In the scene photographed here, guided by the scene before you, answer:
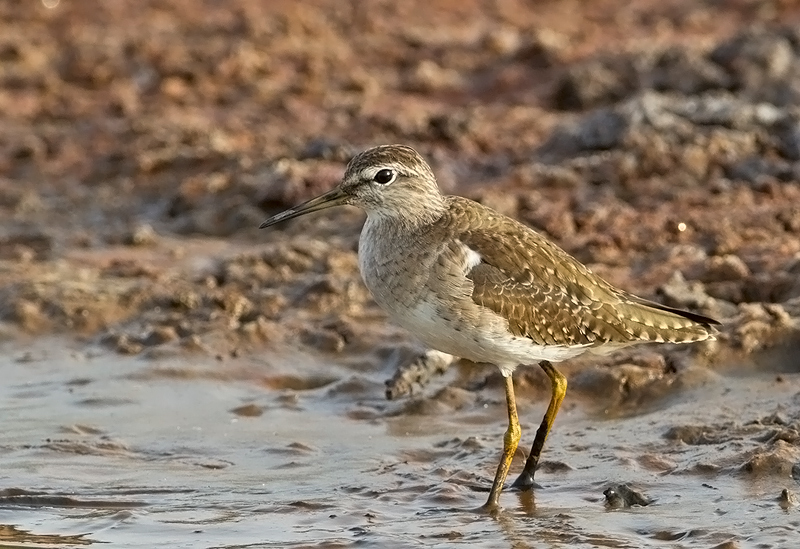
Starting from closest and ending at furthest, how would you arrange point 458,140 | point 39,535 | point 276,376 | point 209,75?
point 39,535 → point 276,376 → point 458,140 → point 209,75

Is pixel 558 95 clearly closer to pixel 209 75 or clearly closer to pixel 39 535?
pixel 209 75

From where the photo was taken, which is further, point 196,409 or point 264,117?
point 264,117

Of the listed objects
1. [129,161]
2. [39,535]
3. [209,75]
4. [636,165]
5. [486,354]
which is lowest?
[39,535]

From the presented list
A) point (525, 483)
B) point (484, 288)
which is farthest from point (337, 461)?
point (484, 288)

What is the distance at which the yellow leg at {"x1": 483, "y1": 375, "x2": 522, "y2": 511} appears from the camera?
8414 mm

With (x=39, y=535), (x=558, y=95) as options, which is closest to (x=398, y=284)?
(x=39, y=535)

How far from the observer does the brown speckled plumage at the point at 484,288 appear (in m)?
8.30

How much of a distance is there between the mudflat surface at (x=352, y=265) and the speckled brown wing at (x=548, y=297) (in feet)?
2.67

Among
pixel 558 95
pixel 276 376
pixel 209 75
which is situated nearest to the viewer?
pixel 276 376

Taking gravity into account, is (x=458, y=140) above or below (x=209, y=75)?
below

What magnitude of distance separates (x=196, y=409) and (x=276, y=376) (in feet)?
2.66

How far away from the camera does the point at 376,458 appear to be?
30.5ft

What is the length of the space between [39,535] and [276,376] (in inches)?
116

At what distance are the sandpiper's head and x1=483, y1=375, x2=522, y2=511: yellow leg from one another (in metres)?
1.15
